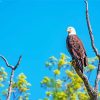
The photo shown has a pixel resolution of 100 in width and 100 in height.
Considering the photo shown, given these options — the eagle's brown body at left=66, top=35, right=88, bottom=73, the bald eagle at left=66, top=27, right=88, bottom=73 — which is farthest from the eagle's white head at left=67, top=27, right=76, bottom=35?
the eagle's brown body at left=66, top=35, right=88, bottom=73

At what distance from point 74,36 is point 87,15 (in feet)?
9.39

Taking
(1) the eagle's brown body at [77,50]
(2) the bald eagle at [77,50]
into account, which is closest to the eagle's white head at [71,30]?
(2) the bald eagle at [77,50]

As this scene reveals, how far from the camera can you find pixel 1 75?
71.4 feet

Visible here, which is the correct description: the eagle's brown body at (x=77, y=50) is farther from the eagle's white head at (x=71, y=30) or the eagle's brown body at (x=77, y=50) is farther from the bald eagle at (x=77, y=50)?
the eagle's white head at (x=71, y=30)

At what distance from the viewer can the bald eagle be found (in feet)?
32.8

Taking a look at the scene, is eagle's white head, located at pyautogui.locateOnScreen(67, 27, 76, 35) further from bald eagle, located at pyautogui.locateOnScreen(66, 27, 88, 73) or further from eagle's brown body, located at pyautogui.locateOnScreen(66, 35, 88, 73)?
eagle's brown body, located at pyautogui.locateOnScreen(66, 35, 88, 73)

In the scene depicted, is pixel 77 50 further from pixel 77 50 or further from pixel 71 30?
pixel 71 30

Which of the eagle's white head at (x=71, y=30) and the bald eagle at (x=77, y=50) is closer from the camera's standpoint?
the bald eagle at (x=77, y=50)

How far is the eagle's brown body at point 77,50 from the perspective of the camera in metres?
10.0

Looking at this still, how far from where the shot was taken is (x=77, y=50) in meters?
10.7

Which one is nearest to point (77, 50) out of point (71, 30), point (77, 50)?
point (77, 50)

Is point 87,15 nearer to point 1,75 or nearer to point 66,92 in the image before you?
point 1,75

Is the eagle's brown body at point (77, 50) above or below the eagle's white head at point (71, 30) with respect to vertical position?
below

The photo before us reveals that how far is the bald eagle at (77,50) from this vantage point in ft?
32.8
